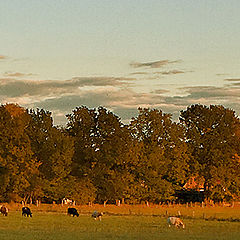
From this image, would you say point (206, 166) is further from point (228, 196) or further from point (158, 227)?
point (158, 227)

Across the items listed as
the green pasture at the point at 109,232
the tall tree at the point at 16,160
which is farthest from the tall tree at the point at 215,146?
the green pasture at the point at 109,232

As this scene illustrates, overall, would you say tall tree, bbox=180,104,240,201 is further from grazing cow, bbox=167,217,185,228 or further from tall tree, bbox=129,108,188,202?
grazing cow, bbox=167,217,185,228

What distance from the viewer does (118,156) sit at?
320 feet

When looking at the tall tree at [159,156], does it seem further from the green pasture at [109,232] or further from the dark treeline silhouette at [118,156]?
the green pasture at [109,232]

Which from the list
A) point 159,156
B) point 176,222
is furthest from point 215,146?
point 176,222

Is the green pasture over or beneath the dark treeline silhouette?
beneath

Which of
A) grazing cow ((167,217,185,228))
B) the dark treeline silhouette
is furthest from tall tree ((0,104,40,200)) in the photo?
grazing cow ((167,217,185,228))

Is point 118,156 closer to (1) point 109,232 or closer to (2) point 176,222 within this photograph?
(2) point 176,222

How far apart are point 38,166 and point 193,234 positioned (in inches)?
2019

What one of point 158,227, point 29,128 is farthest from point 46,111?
point 158,227

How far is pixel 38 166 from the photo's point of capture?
307 ft

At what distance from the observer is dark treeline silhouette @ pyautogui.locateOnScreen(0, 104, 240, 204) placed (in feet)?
302

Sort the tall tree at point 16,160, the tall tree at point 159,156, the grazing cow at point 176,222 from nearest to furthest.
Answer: the grazing cow at point 176,222 < the tall tree at point 16,160 < the tall tree at point 159,156

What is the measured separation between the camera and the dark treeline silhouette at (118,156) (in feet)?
302
